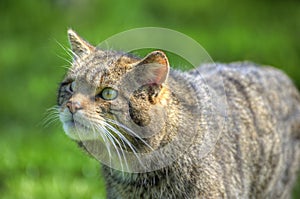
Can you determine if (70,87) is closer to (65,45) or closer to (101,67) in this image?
(101,67)

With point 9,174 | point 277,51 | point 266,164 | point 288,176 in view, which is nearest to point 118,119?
point 266,164

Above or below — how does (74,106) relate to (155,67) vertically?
below

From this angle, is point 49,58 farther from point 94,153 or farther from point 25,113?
point 94,153

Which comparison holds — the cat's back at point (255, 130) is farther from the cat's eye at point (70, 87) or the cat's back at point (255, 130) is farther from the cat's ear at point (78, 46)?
the cat's eye at point (70, 87)

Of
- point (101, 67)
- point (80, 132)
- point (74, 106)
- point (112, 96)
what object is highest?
point (101, 67)

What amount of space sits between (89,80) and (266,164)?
1.63 m

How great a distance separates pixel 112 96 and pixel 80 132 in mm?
281

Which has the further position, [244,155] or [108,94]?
[244,155]

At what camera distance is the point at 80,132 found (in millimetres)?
4547

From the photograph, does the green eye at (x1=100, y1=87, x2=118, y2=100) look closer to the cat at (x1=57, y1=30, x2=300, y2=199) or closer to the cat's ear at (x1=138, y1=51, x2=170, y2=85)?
the cat at (x1=57, y1=30, x2=300, y2=199)

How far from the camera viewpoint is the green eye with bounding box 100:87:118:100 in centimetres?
456

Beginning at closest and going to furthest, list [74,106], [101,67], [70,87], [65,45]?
[74,106], [101,67], [70,87], [65,45]

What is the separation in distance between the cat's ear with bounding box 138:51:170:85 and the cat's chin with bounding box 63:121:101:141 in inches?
17.9

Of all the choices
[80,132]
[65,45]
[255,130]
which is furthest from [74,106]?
[65,45]
